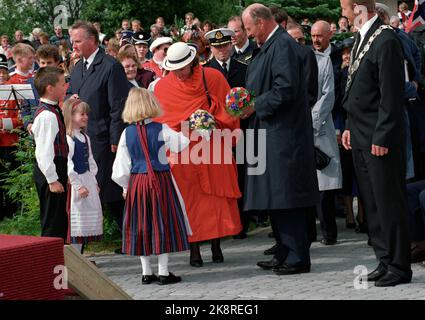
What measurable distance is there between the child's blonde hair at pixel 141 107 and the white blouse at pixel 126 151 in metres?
0.12

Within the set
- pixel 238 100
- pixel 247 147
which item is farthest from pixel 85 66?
pixel 247 147

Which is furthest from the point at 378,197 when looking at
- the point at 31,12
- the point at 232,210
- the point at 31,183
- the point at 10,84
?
the point at 31,12

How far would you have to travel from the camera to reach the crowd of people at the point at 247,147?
7.70 m

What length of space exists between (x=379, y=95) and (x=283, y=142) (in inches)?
44.4

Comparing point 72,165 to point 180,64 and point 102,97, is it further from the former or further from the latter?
point 180,64

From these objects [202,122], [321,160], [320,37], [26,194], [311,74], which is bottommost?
[26,194]

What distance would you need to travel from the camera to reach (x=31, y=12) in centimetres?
2762

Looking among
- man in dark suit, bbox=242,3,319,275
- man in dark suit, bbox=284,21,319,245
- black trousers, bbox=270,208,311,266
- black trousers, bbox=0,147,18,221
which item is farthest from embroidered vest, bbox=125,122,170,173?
black trousers, bbox=0,147,18,221

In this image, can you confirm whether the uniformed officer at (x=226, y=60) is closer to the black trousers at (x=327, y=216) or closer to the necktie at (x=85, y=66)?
the necktie at (x=85, y=66)

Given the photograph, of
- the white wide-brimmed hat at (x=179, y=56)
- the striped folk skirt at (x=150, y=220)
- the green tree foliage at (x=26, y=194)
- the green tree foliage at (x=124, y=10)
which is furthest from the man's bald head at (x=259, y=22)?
the green tree foliage at (x=124, y=10)

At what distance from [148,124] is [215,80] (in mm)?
1198

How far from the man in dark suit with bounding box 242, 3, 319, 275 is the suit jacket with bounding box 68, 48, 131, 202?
1748 millimetres

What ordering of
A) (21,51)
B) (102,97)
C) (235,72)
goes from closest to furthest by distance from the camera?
(102,97) < (235,72) < (21,51)

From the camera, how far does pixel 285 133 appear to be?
8477mm
